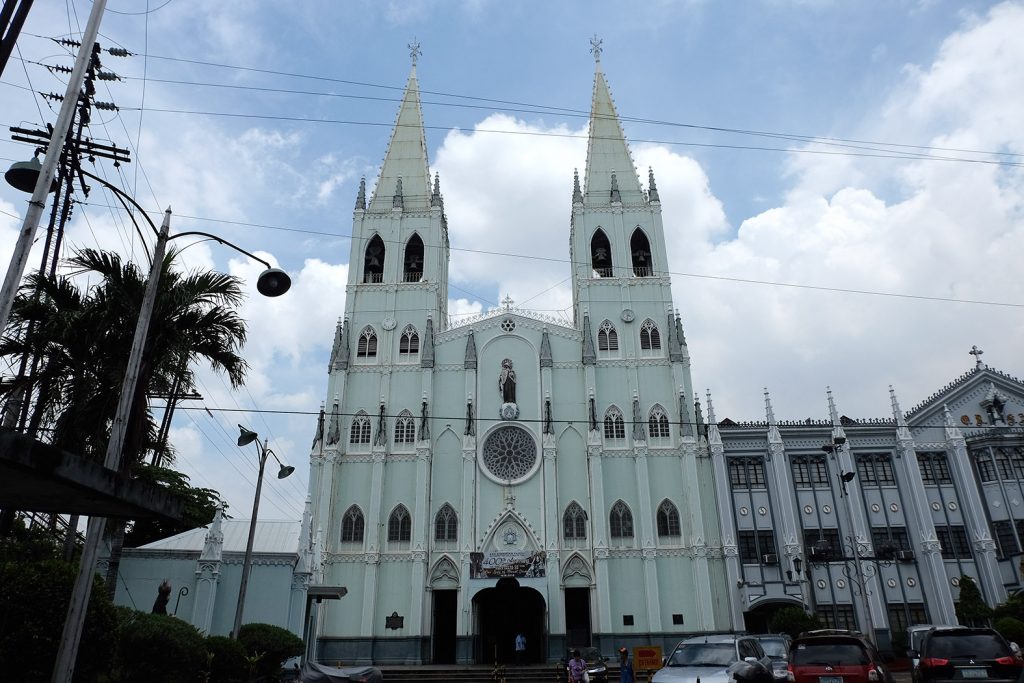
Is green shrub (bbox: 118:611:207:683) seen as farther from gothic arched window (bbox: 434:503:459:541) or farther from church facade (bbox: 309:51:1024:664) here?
gothic arched window (bbox: 434:503:459:541)

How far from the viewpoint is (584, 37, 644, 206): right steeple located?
43.4 metres

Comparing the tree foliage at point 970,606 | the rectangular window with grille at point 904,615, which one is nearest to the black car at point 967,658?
the tree foliage at point 970,606

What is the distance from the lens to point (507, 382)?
38.2 metres

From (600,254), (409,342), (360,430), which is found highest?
(600,254)

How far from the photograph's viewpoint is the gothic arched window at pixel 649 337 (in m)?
39.2

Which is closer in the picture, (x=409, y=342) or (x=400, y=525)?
(x=400, y=525)

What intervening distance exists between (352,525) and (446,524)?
470cm

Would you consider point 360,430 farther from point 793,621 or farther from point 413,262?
point 793,621

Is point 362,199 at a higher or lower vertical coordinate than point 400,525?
higher

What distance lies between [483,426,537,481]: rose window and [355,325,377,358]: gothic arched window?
8.22m

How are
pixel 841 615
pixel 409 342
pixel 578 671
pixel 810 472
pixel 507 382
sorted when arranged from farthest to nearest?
1. pixel 409 342
2. pixel 507 382
3. pixel 810 472
4. pixel 841 615
5. pixel 578 671

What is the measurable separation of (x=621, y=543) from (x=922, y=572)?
14.4 m

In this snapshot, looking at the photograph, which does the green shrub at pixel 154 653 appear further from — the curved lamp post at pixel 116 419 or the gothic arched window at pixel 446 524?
the gothic arched window at pixel 446 524

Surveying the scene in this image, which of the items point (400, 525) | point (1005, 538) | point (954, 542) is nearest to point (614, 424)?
point (400, 525)
